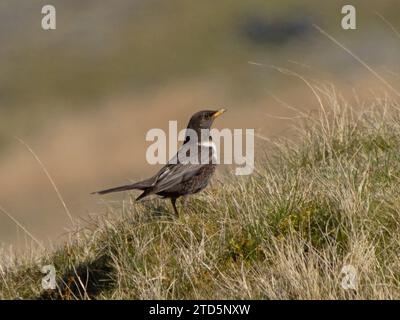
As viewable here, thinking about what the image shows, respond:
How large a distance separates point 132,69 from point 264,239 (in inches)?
2629

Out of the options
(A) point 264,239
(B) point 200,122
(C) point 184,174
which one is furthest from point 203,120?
(A) point 264,239

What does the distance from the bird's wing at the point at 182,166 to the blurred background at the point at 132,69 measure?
28.2 meters

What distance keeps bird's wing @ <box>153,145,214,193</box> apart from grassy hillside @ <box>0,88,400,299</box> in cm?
21

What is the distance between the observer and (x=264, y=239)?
8406mm

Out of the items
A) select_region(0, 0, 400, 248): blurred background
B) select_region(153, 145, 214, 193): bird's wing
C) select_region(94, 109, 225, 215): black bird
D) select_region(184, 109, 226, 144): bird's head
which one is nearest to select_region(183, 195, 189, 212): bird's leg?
select_region(94, 109, 225, 215): black bird

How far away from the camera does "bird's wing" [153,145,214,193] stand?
381 inches

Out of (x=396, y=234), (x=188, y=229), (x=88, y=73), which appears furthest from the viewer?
(x=88, y=73)

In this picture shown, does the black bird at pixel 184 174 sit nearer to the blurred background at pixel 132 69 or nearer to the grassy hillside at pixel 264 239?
the grassy hillside at pixel 264 239

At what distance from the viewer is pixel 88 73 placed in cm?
Answer: 7506

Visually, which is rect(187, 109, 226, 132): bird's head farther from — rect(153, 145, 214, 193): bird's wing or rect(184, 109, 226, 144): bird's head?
rect(153, 145, 214, 193): bird's wing

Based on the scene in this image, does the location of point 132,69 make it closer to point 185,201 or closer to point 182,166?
point 182,166
